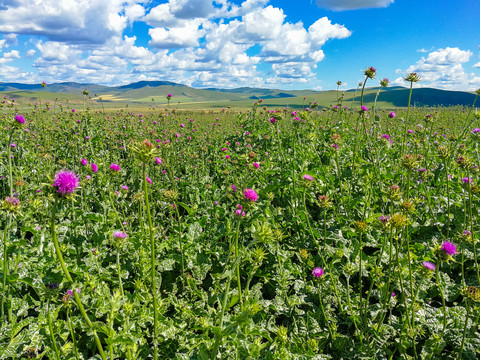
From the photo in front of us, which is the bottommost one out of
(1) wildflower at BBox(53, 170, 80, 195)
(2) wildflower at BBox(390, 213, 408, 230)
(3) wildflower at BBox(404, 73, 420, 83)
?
(2) wildflower at BBox(390, 213, 408, 230)

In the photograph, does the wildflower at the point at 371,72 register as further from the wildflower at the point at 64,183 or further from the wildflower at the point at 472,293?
the wildflower at the point at 64,183

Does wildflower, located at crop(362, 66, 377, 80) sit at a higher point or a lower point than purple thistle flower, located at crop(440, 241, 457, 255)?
higher

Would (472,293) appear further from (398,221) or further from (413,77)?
(413,77)

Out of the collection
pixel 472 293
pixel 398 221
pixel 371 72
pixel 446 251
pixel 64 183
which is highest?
pixel 371 72

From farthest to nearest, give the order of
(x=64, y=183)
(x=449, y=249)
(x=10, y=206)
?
1. (x=449, y=249)
2. (x=10, y=206)
3. (x=64, y=183)

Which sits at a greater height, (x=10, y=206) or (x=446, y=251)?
(x=10, y=206)

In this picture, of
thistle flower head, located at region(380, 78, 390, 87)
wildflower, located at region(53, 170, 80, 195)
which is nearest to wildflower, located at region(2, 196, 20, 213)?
wildflower, located at region(53, 170, 80, 195)

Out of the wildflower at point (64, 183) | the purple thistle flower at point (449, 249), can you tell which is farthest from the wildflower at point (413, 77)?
the wildflower at point (64, 183)

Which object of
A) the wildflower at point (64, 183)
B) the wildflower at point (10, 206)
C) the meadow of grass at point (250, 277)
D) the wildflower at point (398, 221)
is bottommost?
the meadow of grass at point (250, 277)

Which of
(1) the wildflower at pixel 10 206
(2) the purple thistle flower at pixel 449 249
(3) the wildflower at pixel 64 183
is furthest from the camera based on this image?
(2) the purple thistle flower at pixel 449 249

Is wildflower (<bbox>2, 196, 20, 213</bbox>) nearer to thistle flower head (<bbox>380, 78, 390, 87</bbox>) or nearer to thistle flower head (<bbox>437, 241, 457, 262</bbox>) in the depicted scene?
thistle flower head (<bbox>437, 241, 457, 262</bbox>)

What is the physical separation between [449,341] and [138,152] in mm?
2940

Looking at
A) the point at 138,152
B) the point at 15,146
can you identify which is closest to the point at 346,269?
the point at 138,152

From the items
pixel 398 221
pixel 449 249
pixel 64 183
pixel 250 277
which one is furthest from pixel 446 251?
pixel 64 183
